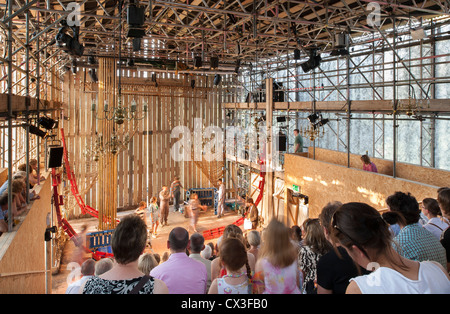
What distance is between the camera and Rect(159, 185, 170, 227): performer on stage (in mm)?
11805

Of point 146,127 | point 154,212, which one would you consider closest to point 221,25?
point 146,127

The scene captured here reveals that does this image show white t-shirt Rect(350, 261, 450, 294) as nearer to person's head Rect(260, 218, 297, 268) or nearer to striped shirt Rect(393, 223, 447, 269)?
person's head Rect(260, 218, 297, 268)

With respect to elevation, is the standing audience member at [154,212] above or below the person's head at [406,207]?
below

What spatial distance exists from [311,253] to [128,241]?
1.44 meters

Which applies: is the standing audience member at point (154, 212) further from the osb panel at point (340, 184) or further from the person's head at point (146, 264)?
the person's head at point (146, 264)

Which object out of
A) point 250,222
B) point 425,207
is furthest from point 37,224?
point 250,222

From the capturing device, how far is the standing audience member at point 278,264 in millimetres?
2170

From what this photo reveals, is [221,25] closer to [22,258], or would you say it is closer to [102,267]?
[22,258]

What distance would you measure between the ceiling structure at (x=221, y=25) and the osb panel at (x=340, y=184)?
3.17m

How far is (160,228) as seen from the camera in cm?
1202

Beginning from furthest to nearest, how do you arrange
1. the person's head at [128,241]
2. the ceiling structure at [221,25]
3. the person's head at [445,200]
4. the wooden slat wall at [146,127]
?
the wooden slat wall at [146,127] → the ceiling structure at [221,25] → the person's head at [445,200] → the person's head at [128,241]

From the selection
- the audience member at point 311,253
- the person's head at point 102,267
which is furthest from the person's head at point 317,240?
the person's head at point 102,267

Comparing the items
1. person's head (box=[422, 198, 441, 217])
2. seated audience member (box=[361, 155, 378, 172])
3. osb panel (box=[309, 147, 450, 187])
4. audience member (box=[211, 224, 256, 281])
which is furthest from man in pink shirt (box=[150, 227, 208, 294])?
seated audience member (box=[361, 155, 378, 172])
